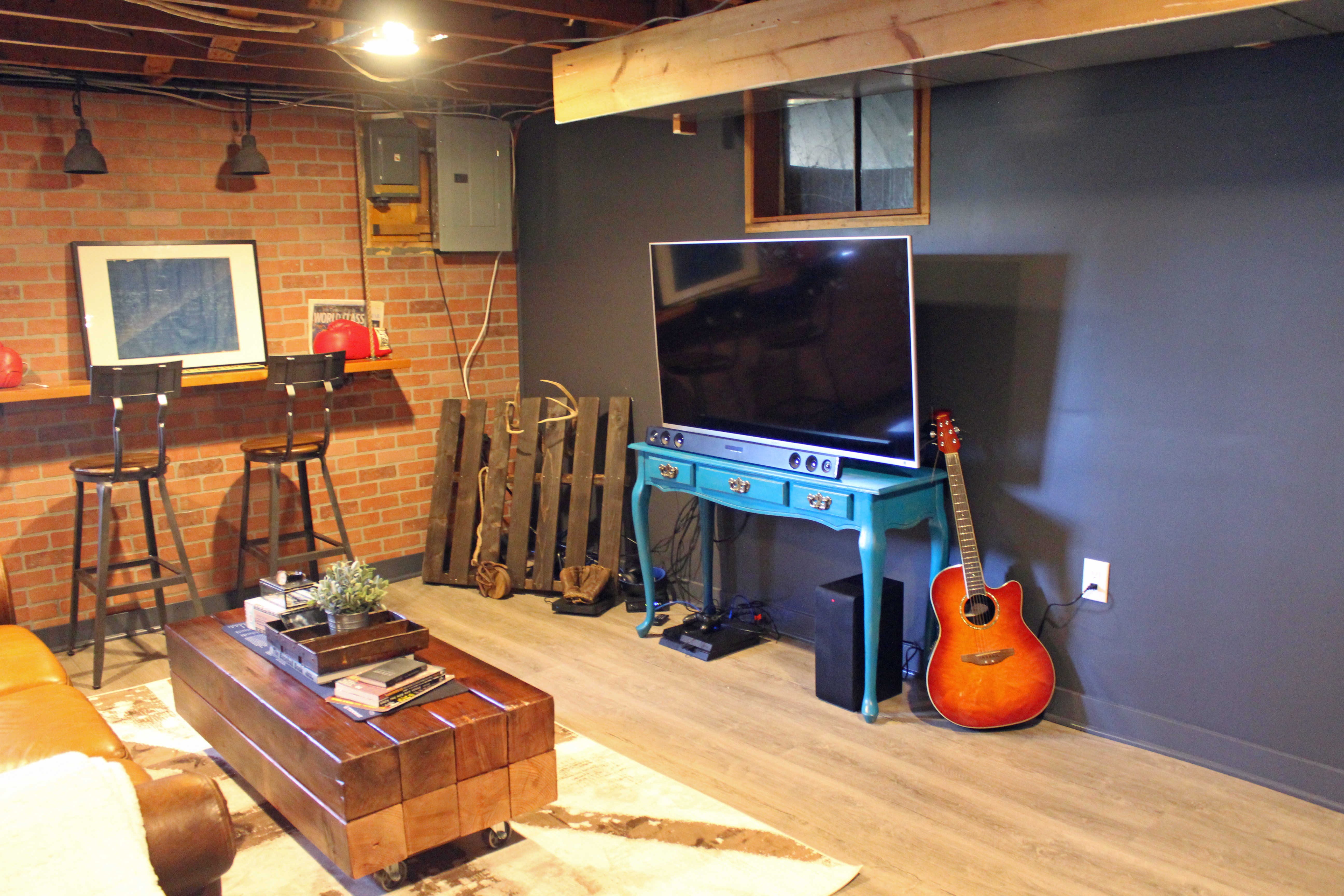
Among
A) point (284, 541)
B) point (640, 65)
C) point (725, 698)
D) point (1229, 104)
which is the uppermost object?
point (640, 65)

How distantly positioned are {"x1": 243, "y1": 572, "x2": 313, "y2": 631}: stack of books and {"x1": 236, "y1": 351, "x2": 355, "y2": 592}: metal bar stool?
120cm

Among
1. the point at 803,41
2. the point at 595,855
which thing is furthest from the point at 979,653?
the point at 803,41

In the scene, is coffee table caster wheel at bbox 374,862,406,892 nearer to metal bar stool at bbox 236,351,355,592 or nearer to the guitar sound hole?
the guitar sound hole

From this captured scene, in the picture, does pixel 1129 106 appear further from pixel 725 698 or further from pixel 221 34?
pixel 221 34

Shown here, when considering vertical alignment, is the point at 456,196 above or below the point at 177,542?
above

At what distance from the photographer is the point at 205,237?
15.6ft

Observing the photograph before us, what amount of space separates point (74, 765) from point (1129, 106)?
312cm

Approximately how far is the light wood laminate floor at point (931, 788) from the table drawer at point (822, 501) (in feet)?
2.29

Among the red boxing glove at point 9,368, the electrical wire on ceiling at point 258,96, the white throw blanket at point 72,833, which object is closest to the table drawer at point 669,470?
the electrical wire on ceiling at point 258,96

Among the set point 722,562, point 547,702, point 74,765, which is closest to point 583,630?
point 722,562

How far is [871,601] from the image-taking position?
3510 millimetres

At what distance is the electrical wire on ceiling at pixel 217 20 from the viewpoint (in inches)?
123

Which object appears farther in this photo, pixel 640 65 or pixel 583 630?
pixel 583 630

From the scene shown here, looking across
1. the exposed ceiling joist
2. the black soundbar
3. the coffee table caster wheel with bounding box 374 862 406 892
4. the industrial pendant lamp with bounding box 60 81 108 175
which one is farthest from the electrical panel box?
the coffee table caster wheel with bounding box 374 862 406 892
